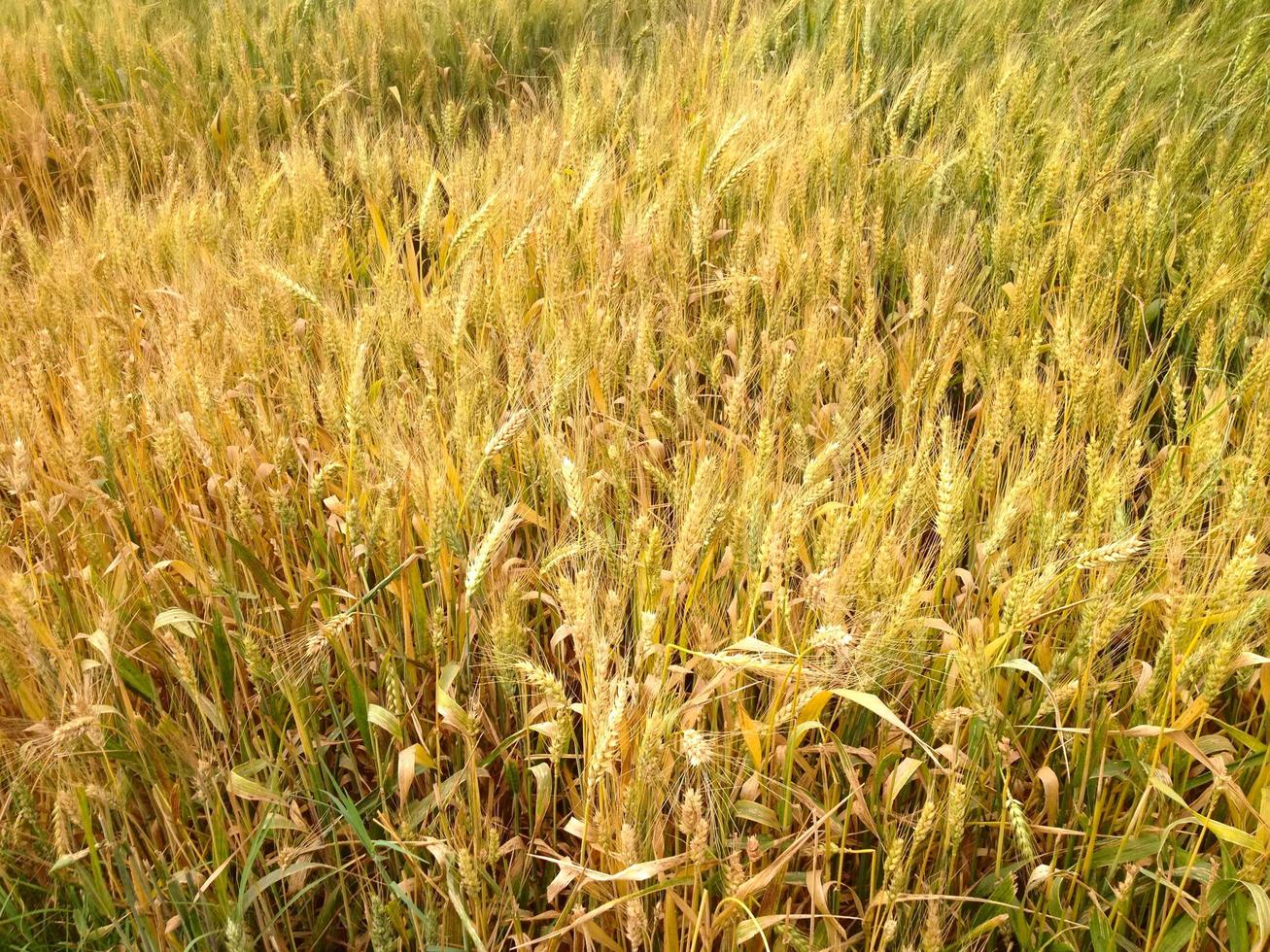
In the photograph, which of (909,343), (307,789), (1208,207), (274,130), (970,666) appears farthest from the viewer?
(274,130)

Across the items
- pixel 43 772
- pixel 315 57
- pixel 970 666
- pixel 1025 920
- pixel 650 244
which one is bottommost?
pixel 1025 920

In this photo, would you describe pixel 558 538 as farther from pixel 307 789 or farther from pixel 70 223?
pixel 70 223

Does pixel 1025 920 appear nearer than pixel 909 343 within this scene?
Yes

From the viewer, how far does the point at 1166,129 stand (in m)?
2.64

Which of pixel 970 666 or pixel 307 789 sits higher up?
pixel 970 666

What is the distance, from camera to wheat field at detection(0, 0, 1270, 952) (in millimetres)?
1053

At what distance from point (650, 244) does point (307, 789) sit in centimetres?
134

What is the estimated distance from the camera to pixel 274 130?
128 inches

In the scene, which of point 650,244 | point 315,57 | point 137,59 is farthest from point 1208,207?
point 137,59

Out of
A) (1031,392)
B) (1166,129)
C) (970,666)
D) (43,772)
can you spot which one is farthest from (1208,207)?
(43,772)

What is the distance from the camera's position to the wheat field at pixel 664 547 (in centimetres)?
105

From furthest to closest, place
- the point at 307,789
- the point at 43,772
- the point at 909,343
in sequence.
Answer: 1. the point at 909,343
2. the point at 307,789
3. the point at 43,772

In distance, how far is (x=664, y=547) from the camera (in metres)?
1.37

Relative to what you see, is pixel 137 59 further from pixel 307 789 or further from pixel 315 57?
pixel 307 789
